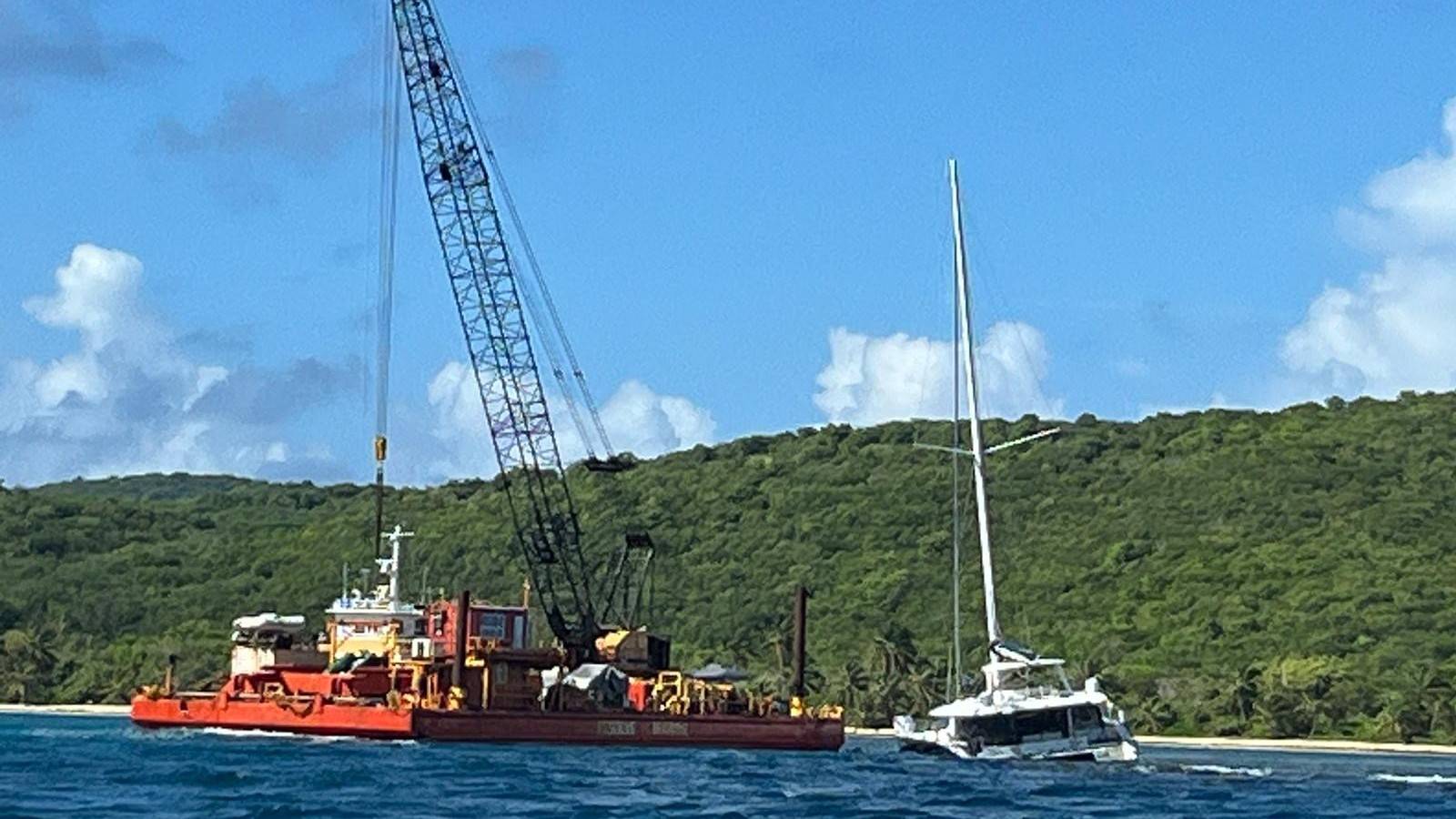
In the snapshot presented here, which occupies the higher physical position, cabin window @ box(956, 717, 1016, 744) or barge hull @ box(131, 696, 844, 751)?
barge hull @ box(131, 696, 844, 751)

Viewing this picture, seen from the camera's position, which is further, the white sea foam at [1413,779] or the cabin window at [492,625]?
the cabin window at [492,625]

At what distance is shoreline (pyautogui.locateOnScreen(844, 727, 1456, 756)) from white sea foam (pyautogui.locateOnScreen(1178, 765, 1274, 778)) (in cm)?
4465

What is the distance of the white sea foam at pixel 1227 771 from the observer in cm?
10369

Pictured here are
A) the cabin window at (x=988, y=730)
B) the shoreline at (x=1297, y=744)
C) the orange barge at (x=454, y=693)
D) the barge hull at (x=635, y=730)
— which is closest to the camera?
the cabin window at (x=988, y=730)

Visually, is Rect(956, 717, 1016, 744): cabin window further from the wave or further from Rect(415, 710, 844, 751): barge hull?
the wave

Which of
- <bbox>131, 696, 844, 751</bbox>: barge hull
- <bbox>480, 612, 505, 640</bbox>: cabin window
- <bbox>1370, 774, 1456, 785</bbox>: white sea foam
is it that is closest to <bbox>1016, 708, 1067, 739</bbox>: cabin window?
<bbox>1370, 774, 1456, 785</bbox>: white sea foam

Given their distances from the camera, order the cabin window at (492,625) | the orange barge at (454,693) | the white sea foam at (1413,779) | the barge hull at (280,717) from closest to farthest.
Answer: the white sea foam at (1413,779) < the barge hull at (280,717) < the orange barge at (454,693) < the cabin window at (492,625)

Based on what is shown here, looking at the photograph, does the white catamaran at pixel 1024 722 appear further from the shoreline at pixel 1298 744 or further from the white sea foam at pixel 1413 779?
the shoreline at pixel 1298 744

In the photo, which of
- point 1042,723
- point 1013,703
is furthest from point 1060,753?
point 1013,703

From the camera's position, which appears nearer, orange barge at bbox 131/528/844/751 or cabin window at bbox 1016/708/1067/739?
cabin window at bbox 1016/708/1067/739

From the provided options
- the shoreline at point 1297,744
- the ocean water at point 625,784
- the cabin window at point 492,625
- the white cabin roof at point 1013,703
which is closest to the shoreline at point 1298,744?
the shoreline at point 1297,744

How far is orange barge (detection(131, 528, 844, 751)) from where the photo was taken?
12181 cm

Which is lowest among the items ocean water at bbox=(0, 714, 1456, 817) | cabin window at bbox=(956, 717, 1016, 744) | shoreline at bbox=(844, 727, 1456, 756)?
ocean water at bbox=(0, 714, 1456, 817)

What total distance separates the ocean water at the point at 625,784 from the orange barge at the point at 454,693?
197 centimetres
